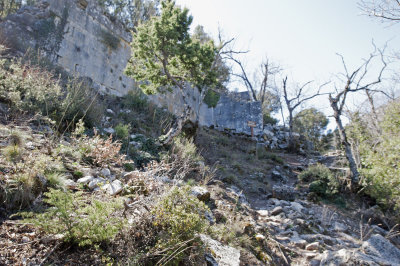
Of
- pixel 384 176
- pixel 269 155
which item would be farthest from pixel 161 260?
pixel 269 155

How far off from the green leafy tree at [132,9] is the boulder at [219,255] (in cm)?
1664

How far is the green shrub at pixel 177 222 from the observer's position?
2.03 meters

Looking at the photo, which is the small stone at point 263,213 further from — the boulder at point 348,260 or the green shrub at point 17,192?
the green shrub at point 17,192

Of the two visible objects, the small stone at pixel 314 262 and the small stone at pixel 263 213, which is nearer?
the small stone at pixel 314 262

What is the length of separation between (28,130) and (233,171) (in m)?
5.80

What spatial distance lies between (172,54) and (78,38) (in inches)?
177

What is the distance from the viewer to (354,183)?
7.95m

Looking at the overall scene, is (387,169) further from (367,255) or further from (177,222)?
(177,222)

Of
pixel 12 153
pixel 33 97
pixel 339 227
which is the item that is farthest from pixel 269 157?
pixel 12 153

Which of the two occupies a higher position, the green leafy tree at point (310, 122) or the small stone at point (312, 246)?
the green leafy tree at point (310, 122)

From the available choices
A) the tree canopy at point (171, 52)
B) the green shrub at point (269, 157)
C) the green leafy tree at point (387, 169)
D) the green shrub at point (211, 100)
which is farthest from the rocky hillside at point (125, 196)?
the green shrub at point (211, 100)

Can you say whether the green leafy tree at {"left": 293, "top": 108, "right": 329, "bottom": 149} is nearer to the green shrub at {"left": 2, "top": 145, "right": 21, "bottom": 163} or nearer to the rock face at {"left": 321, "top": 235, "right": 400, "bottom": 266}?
the rock face at {"left": 321, "top": 235, "right": 400, "bottom": 266}

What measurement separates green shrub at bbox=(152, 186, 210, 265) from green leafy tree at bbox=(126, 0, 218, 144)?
451cm

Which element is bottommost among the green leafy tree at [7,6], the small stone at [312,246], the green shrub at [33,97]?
the small stone at [312,246]
